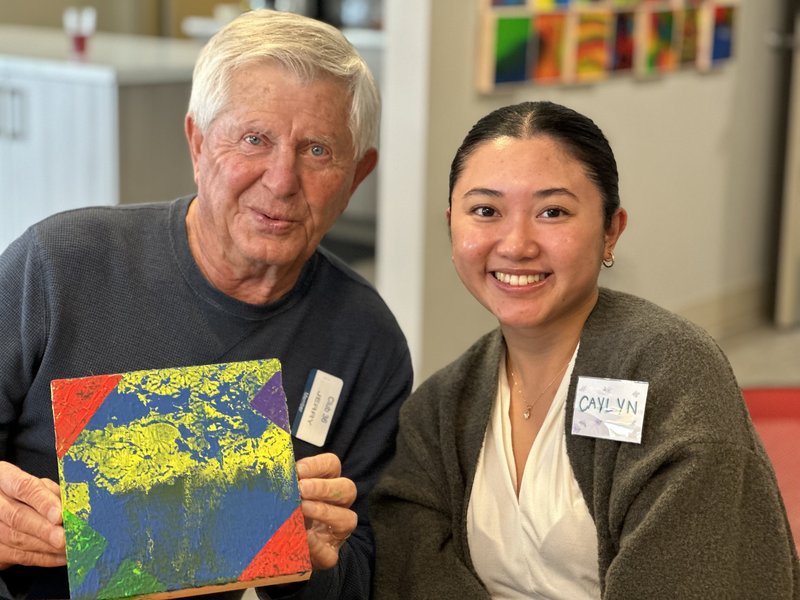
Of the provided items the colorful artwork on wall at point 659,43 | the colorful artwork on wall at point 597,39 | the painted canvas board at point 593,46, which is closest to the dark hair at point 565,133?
the colorful artwork on wall at point 597,39

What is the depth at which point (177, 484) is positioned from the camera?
137 cm

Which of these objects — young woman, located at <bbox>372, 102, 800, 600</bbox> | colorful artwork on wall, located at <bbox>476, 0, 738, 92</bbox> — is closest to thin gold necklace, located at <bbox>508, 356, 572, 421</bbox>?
young woman, located at <bbox>372, 102, 800, 600</bbox>

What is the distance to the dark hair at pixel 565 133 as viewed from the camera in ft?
5.14

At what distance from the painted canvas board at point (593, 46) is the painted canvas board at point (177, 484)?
3.14m

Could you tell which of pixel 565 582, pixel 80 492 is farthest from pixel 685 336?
pixel 80 492

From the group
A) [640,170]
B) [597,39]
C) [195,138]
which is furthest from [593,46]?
[195,138]

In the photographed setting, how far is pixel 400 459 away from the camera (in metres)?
1.76

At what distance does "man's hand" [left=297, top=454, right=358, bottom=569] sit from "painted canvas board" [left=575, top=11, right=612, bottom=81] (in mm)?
3118

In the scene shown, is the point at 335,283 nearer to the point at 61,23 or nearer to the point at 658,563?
the point at 658,563

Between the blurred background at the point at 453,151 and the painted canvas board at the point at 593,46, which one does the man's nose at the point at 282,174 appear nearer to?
the blurred background at the point at 453,151

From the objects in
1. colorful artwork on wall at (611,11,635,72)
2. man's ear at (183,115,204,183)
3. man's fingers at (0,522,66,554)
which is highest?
colorful artwork on wall at (611,11,635,72)

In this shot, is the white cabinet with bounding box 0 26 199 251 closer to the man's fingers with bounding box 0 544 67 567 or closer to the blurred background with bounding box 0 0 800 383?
the blurred background with bounding box 0 0 800 383

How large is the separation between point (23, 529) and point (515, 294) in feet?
2.28

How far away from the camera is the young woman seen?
57.4 inches
